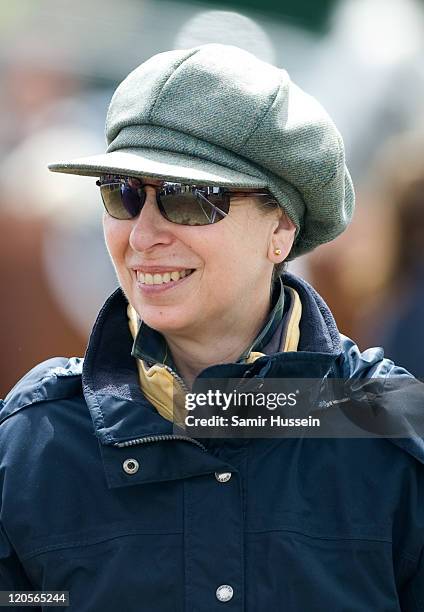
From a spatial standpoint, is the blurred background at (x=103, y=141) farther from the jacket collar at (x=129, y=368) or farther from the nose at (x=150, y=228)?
the nose at (x=150, y=228)

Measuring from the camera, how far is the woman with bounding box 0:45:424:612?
6.07ft

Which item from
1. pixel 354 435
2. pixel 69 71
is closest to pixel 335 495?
pixel 354 435

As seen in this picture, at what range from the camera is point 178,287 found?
1955mm

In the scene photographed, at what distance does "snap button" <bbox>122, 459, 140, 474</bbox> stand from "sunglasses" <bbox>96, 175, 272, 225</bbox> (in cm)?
44

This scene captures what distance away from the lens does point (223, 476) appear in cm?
188

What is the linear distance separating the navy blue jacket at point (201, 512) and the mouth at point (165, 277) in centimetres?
18

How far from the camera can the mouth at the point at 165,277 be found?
1960 mm

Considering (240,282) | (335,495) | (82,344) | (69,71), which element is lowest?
(82,344)

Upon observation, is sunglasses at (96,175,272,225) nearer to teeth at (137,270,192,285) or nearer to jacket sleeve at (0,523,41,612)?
teeth at (137,270,192,285)

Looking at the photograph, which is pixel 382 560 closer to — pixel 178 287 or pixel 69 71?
pixel 178 287

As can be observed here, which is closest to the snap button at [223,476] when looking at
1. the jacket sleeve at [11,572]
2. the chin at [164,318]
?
the chin at [164,318]

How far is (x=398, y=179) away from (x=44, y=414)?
1988 mm

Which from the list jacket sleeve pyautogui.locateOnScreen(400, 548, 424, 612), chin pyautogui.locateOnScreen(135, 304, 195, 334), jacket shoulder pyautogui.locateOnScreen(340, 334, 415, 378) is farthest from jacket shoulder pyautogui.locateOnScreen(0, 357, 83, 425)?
jacket sleeve pyautogui.locateOnScreen(400, 548, 424, 612)

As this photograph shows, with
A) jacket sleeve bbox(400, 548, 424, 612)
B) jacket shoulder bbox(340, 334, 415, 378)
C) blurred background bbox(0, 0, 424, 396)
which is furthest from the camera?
blurred background bbox(0, 0, 424, 396)
